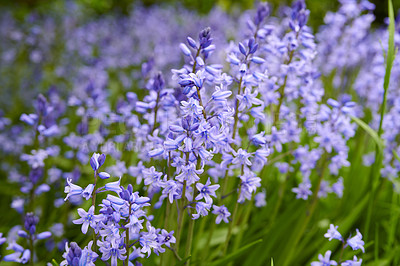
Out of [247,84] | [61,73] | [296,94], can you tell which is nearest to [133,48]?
[61,73]

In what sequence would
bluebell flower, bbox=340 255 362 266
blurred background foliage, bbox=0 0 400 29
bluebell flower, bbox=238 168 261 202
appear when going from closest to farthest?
bluebell flower, bbox=340 255 362 266 < bluebell flower, bbox=238 168 261 202 < blurred background foliage, bbox=0 0 400 29

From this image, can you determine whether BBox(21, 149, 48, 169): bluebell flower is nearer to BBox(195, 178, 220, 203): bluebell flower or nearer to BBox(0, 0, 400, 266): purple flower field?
BBox(0, 0, 400, 266): purple flower field

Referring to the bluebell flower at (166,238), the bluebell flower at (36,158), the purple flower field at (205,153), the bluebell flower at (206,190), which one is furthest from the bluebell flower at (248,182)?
the bluebell flower at (36,158)

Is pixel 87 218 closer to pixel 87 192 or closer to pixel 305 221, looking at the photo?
pixel 87 192

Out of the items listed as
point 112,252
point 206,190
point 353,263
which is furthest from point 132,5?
point 353,263

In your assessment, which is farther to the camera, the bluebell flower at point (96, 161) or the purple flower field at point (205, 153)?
the purple flower field at point (205, 153)

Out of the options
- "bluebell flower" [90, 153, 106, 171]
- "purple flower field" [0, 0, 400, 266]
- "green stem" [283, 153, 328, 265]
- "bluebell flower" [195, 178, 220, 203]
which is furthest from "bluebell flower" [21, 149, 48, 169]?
"green stem" [283, 153, 328, 265]

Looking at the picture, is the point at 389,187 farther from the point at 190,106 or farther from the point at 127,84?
the point at 127,84

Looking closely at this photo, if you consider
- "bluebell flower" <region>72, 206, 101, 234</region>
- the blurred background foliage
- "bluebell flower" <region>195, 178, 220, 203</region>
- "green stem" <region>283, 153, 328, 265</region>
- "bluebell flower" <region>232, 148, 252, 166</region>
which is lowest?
"green stem" <region>283, 153, 328, 265</region>

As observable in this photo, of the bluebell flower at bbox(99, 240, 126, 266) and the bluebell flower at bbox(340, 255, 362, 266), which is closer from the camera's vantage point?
the bluebell flower at bbox(99, 240, 126, 266)

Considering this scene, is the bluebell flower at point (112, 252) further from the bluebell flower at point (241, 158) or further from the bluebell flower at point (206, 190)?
the bluebell flower at point (241, 158)

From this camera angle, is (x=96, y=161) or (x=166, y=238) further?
(x=166, y=238)
